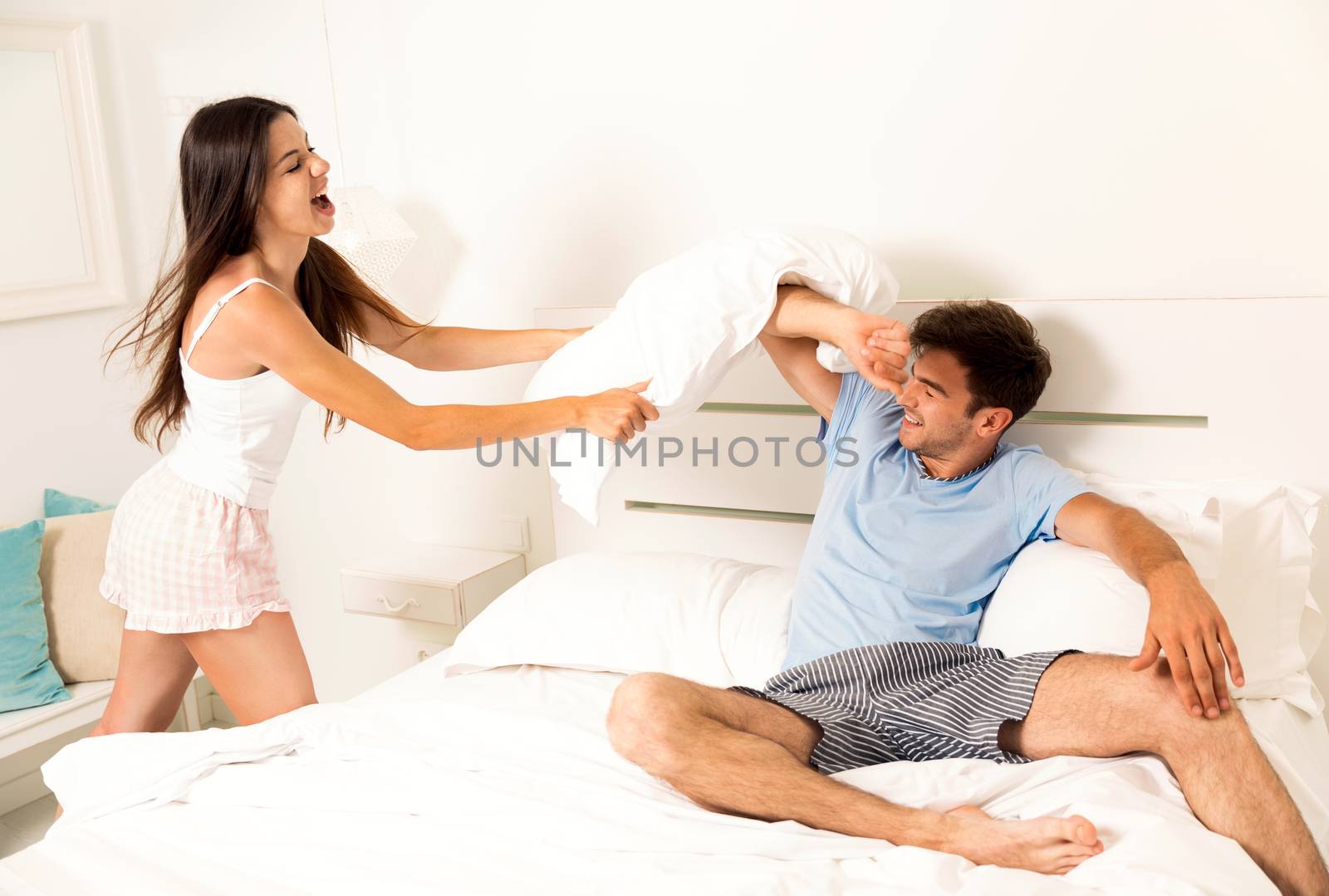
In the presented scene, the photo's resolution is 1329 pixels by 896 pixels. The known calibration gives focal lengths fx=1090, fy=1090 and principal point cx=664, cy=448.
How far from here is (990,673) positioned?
1.58m

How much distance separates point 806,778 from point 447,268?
1746 mm

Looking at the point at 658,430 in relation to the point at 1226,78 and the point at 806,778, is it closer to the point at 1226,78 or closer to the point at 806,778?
the point at 806,778

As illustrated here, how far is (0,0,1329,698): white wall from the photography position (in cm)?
191

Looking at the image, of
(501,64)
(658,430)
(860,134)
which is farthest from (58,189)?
(860,134)

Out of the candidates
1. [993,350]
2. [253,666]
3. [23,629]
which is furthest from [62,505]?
[993,350]

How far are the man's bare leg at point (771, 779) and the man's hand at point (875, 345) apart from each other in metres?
0.56

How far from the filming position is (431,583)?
8.45 feet

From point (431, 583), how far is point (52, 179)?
1.56 metres

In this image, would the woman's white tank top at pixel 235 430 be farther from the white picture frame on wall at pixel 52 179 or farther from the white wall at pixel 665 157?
the white picture frame on wall at pixel 52 179

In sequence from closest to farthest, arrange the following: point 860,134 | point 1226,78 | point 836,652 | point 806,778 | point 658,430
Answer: point 806,778 → point 836,652 → point 1226,78 → point 860,134 → point 658,430

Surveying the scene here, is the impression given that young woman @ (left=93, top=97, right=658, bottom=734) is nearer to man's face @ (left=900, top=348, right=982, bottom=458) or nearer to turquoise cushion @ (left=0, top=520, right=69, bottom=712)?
man's face @ (left=900, top=348, right=982, bottom=458)

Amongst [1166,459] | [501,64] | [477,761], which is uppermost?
[501,64]

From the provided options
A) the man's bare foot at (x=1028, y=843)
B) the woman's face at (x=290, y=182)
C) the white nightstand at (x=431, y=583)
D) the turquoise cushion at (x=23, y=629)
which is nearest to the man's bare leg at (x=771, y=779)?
the man's bare foot at (x=1028, y=843)

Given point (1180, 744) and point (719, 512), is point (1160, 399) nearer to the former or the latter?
point (1180, 744)
